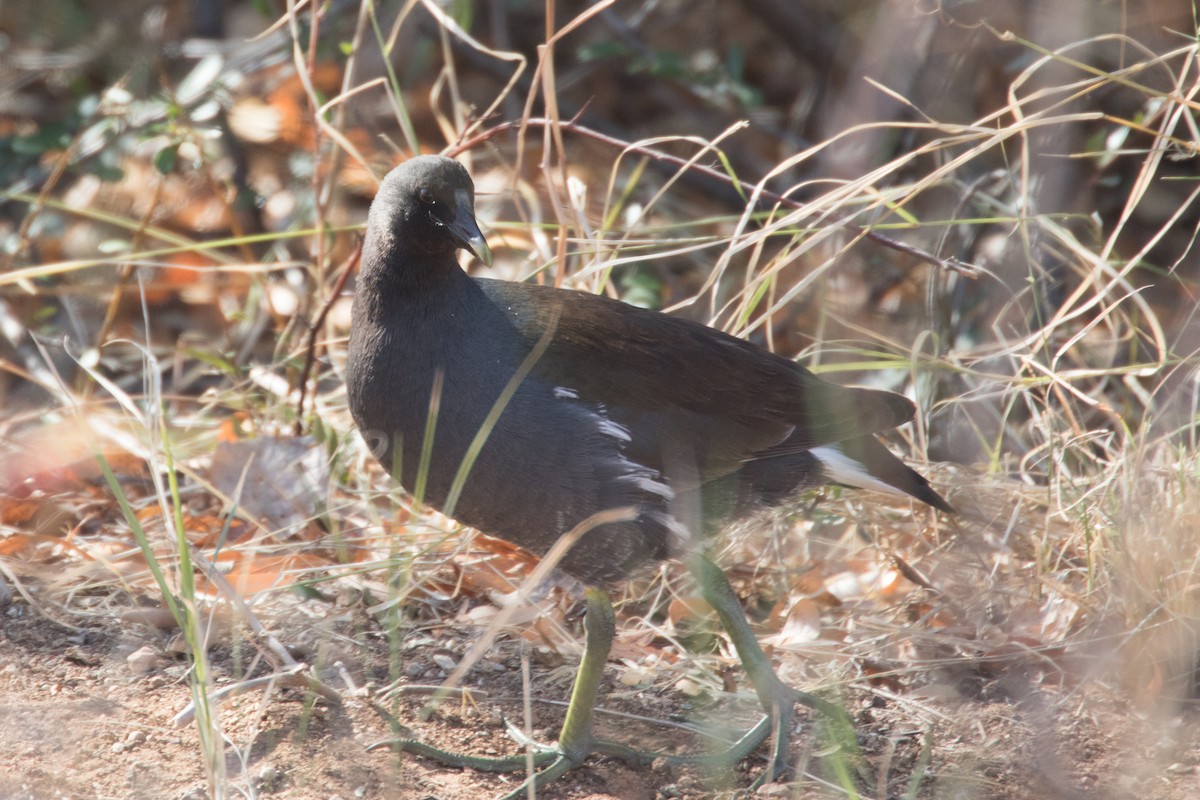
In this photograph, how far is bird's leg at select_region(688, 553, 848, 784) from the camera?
259 centimetres

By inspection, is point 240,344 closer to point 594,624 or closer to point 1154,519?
point 594,624

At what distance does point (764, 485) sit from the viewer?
110 inches

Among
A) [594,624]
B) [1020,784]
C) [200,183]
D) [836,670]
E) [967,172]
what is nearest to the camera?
[1020,784]

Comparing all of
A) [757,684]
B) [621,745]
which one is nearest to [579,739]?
[621,745]

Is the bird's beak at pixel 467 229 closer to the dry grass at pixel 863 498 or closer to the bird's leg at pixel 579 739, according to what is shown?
the dry grass at pixel 863 498

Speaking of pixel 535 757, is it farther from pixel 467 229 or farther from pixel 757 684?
pixel 467 229

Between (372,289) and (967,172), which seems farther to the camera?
(967,172)

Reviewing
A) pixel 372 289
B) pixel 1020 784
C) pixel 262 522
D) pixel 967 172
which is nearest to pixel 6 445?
pixel 262 522

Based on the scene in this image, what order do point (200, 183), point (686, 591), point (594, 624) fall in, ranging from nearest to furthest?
point (594, 624) < point (686, 591) < point (200, 183)

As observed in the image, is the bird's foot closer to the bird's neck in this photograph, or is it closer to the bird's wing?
the bird's wing

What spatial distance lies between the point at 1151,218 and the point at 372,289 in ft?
10.1

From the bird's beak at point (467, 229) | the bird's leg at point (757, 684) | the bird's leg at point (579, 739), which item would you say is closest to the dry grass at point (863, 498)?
the bird's leg at point (757, 684)

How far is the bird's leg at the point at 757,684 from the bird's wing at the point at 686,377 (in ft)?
0.88

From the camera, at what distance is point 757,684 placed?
2.64 meters
